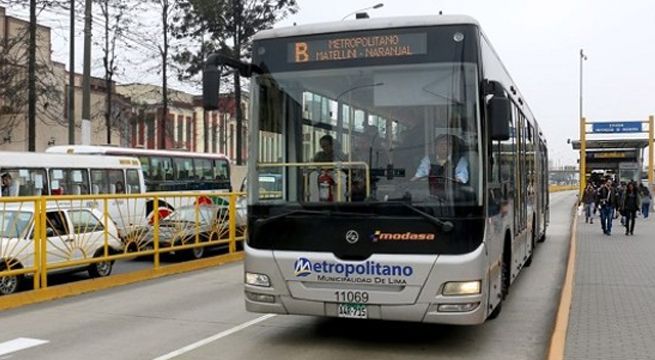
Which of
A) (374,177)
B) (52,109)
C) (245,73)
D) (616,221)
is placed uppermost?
(52,109)

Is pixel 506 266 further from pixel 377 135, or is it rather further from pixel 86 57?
pixel 86 57

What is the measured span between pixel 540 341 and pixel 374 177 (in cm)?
275

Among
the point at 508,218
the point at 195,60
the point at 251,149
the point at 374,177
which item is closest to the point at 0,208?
the point at 251,149

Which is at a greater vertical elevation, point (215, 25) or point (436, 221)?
point (215, 25)

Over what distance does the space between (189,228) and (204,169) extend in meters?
14.8

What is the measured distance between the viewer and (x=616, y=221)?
3008 cm

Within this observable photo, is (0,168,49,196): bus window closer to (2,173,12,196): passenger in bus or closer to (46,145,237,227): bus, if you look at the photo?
(2,173,12,196): passenger in bus

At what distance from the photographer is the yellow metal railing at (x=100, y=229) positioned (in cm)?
1046

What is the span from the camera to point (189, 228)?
48.5 feet

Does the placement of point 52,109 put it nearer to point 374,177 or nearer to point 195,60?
point 195,60

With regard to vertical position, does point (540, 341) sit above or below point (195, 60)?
below

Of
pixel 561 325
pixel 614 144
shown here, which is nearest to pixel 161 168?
pixel 561 325

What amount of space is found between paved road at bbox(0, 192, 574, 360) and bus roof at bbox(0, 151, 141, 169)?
7849 mm

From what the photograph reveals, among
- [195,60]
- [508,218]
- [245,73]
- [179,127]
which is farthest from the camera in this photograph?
[179,127]
